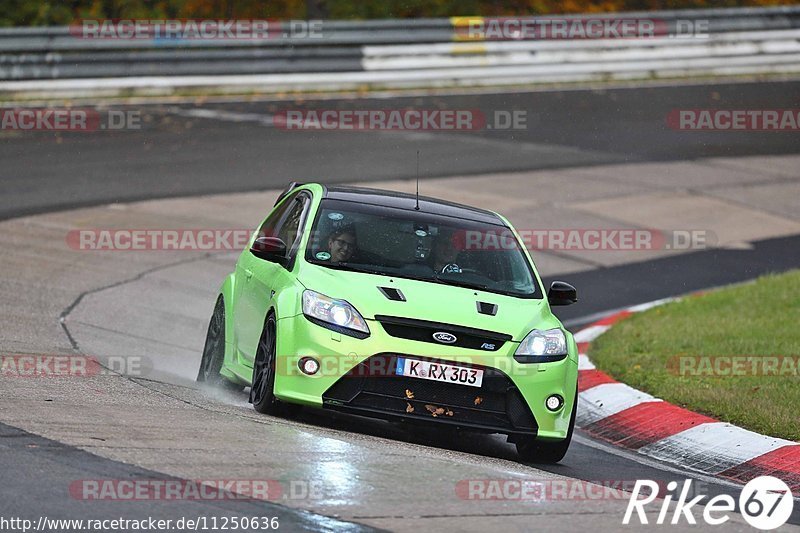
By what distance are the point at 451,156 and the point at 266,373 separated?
13.2 meters

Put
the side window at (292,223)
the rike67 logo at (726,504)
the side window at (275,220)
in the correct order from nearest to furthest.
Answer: the rike67 logo at (726,504), the side window at (292,223), the side window at (275,220)

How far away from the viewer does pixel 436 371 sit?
318 inches

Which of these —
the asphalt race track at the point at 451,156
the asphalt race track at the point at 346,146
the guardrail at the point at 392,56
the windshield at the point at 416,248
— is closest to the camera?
the windshield at the point at 416,248

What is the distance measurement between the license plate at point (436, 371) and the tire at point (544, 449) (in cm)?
61

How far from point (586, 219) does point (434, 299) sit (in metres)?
9.84

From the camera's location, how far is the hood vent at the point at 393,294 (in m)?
8.34

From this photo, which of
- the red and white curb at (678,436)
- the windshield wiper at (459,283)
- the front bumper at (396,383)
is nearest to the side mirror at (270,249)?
the front bumper at (396,383)

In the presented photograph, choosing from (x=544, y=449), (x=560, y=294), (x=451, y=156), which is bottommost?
(x=451, y=156)

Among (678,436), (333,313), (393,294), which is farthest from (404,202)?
(678,436)

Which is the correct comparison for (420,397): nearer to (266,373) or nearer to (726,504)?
(266,373)

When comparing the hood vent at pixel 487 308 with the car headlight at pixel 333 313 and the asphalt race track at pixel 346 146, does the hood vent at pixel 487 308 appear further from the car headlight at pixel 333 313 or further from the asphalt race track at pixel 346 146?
the asphalt race track at pixel 346 146

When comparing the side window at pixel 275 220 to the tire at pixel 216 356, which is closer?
the tire at pixel 216 356

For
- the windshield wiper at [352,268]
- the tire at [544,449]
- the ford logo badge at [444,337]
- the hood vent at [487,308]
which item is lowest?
the tire at [544,449]

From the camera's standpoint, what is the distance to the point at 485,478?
706 centimetres
